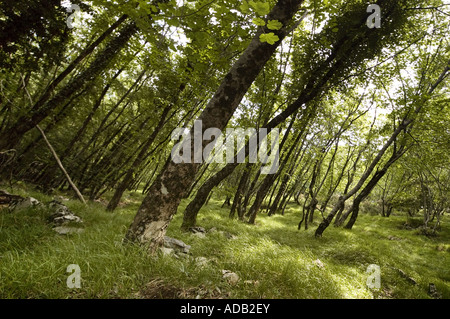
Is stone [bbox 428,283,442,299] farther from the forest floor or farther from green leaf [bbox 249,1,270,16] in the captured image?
green leaf [bbox 249,1,270,16]

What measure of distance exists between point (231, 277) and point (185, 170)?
1938 mm

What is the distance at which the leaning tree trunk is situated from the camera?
3104mm

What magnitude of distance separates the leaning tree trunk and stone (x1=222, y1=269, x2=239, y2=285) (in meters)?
1.24

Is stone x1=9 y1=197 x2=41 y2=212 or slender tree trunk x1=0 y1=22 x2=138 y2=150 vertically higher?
slender tree trunk x1=0 y1=22 x2=138 y2=150

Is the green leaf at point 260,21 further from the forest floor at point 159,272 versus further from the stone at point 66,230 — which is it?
the stone at point 66,230

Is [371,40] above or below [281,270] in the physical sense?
above

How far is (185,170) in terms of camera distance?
3.15 metres

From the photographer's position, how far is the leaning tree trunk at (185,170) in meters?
3.10

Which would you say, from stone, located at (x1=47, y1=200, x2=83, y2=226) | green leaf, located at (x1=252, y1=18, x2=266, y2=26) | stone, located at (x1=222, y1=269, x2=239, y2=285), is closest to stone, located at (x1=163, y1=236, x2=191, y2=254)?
stone, located at (x1=222, y1=269, x2=239, y2=285)

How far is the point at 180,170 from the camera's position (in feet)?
10.3
